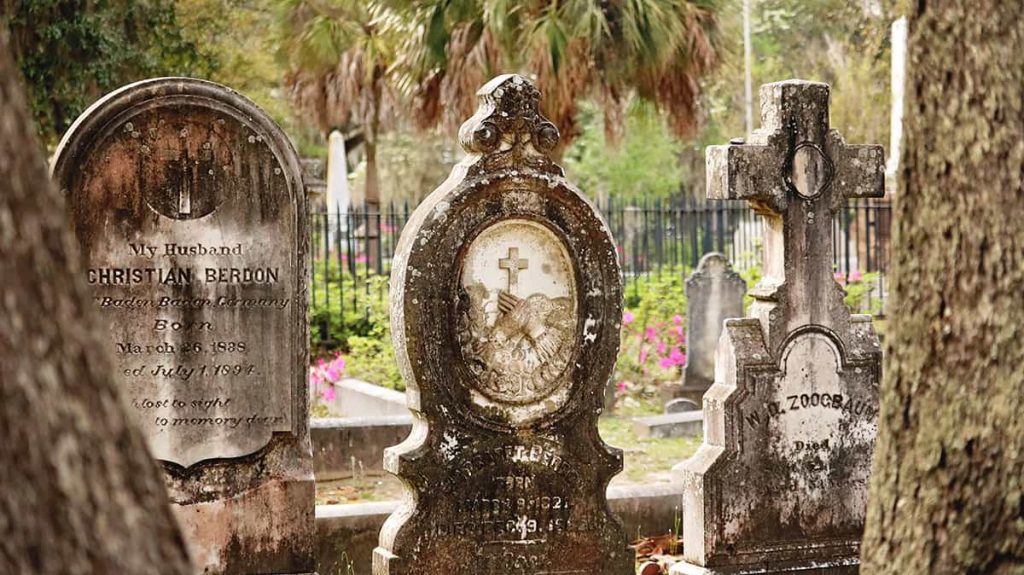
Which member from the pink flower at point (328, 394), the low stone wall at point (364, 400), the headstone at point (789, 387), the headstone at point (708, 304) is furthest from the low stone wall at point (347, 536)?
the headstone at point (708, 304)

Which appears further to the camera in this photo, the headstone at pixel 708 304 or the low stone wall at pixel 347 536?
the headstone at pixel 708 304

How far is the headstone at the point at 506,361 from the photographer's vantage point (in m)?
6.79

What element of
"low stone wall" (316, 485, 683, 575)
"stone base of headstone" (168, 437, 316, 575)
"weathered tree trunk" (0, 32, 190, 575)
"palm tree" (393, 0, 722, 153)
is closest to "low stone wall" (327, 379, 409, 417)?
"low stone wall" (316, 485, 683, 575)

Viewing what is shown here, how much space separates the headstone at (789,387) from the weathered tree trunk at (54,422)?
4.70 meters

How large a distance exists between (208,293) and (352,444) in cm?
410

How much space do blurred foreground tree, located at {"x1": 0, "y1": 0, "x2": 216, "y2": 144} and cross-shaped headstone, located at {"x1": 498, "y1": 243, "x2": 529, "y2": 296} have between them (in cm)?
1283

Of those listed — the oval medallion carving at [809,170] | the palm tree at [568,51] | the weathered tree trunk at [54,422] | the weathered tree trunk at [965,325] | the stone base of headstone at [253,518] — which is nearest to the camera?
the weathered tree trunk at [54,422]

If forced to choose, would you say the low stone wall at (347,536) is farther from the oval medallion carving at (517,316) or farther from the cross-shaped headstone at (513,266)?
the cross-shaped headstone at (513,266)

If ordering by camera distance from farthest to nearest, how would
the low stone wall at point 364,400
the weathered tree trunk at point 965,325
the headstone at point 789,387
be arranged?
1. the low stone wall at point 364,400
2. the headstone at point 789,387
3. the weathered tree trunk at point 965,325

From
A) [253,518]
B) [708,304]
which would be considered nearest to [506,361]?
[253,518]

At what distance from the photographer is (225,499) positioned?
6.72 m

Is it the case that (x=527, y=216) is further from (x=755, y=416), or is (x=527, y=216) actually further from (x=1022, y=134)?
(x=1022, y=134)

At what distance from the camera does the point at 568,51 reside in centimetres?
1672

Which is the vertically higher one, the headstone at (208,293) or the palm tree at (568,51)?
the palm tree at (568,51)
